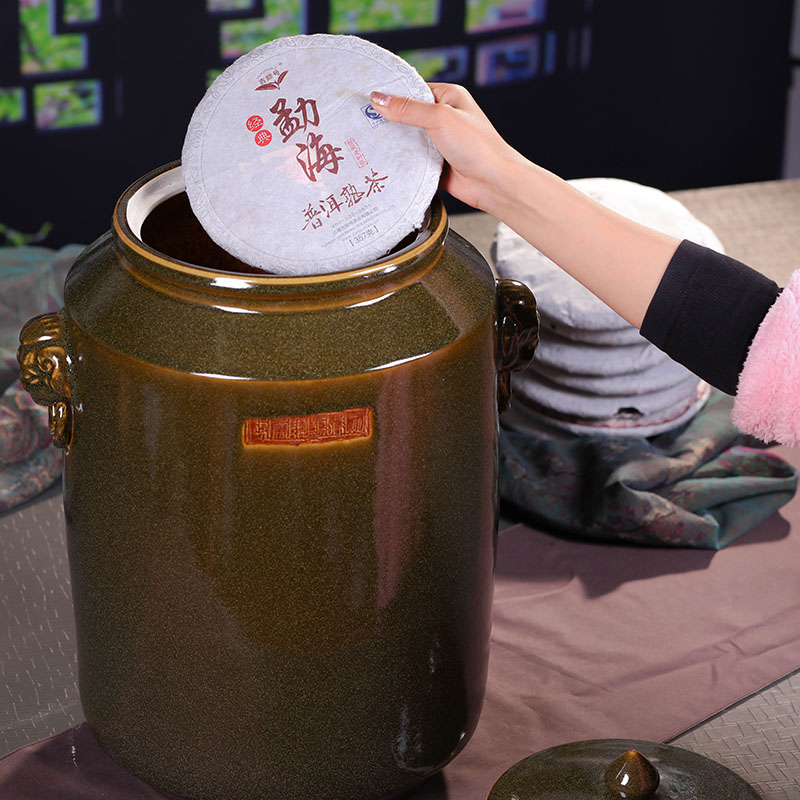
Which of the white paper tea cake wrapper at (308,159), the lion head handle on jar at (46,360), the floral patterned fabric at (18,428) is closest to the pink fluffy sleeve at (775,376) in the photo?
the white paper tea cake wrapper at (308,159)

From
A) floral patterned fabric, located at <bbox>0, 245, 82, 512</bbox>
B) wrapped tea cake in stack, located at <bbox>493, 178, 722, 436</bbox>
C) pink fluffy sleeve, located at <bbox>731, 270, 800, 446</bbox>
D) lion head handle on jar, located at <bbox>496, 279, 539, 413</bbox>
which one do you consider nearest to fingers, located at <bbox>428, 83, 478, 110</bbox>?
lion head handle on jar, located at <bbox>496, 279, 539, 413</bbox>

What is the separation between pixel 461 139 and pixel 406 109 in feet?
0.14

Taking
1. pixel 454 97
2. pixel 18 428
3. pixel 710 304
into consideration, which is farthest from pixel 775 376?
pixel 18 428

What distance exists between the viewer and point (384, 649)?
0.81 m

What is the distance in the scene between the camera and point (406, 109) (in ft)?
2.63

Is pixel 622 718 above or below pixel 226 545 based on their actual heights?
below

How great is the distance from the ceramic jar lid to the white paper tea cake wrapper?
32 cm

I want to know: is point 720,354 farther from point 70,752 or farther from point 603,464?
point 70,752

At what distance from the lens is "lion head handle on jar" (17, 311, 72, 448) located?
80cm

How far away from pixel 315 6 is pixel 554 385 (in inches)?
54.7

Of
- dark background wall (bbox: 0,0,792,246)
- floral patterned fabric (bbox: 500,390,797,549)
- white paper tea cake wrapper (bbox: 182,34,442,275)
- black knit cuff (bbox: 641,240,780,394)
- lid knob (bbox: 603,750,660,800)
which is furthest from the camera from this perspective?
dark background wall (bbox: 0,0,792,246)

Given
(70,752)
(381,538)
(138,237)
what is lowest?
(70,752)

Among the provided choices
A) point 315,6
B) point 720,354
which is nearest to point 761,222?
point 720,354

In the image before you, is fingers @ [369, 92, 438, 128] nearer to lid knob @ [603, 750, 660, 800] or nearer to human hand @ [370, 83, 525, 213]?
human hand @ [370, 83, 525, 213]
